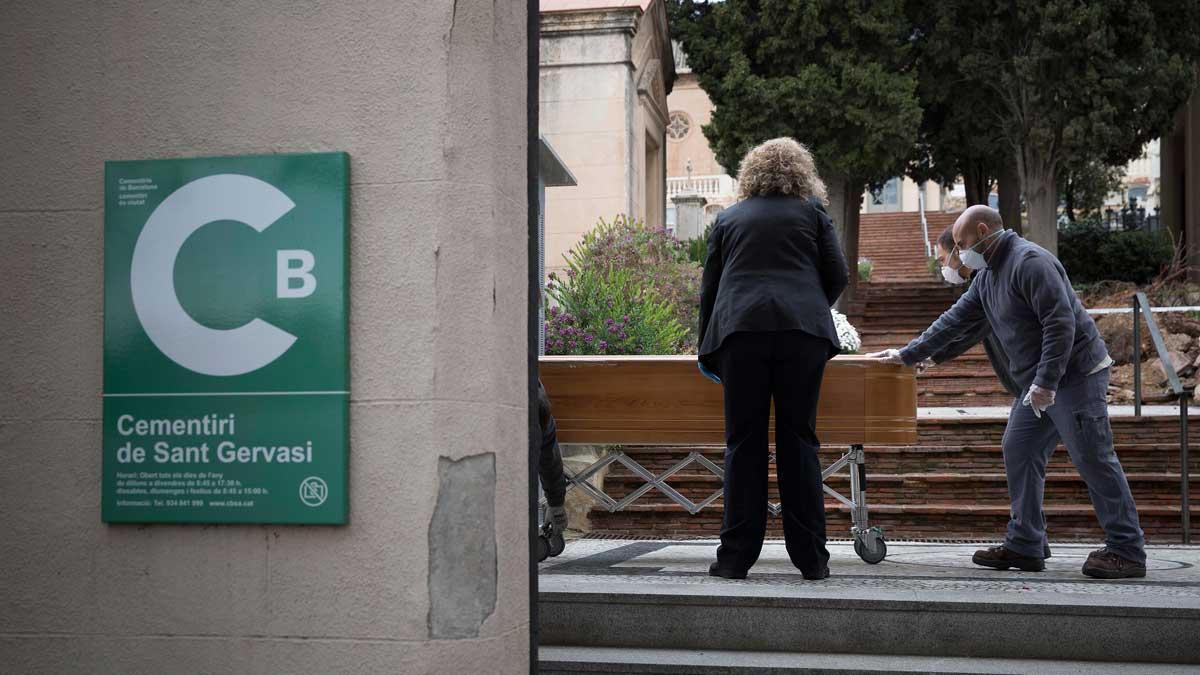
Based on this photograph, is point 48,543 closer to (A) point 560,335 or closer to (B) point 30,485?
(B) point 30,485

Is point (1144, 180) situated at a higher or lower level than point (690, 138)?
lower

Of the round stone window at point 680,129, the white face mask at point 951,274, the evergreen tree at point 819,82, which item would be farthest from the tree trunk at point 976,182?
→ the round stone window at point 680,129

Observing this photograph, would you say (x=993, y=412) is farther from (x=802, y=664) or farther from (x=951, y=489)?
(x=802, y=664)

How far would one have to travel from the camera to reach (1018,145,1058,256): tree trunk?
20.0m

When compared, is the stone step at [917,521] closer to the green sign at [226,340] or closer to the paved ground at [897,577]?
the paved ground at [897,577]

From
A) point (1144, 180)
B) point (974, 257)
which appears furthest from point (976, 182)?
point (1144, 180)

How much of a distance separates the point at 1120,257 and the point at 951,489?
14832 millimetres

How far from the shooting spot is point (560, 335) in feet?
32.8

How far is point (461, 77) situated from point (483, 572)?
1310 mm

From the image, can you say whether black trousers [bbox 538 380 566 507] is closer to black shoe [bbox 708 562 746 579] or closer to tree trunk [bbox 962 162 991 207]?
black shoe [bbox 708 562 746 579]

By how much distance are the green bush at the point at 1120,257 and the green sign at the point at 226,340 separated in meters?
21.0

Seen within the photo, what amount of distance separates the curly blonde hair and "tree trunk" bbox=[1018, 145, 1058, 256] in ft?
51.1

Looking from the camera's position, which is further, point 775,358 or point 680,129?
point 680,129

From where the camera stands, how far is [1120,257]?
75.4ft
